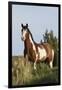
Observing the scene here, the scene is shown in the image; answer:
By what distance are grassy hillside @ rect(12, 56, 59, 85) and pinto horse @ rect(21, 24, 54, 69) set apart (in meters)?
0.05

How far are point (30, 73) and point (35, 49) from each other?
206mm

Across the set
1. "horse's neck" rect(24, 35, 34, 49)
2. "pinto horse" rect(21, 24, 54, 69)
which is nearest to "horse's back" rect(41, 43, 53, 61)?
"pinto horse" rect(21, 24, 54, 69)

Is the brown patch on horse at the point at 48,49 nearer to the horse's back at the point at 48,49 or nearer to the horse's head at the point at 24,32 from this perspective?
the horse's back at the point at 48,49

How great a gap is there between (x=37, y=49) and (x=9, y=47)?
245 millimetres

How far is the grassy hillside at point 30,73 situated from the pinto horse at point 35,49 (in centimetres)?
5

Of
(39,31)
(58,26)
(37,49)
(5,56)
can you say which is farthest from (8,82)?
(58,26)

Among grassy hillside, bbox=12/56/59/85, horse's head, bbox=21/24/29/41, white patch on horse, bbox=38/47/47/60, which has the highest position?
horse's head, bbox=21/24/29/41

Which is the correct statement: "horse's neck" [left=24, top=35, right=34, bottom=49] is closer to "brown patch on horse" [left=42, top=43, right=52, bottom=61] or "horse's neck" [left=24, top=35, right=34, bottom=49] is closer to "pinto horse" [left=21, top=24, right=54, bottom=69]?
"pinto horse" [left=21, top=24, right=54, bottom=69]

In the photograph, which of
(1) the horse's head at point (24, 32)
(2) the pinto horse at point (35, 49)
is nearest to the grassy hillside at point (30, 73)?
(2) the pinto horse at point (35, 49)

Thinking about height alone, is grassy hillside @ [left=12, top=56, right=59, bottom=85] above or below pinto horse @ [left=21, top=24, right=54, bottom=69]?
below

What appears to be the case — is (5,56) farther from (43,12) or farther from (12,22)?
(43,12)

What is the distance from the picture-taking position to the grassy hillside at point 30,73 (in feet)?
6.51

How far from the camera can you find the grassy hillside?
6.51 feet

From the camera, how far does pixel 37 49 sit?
206 centimetres
